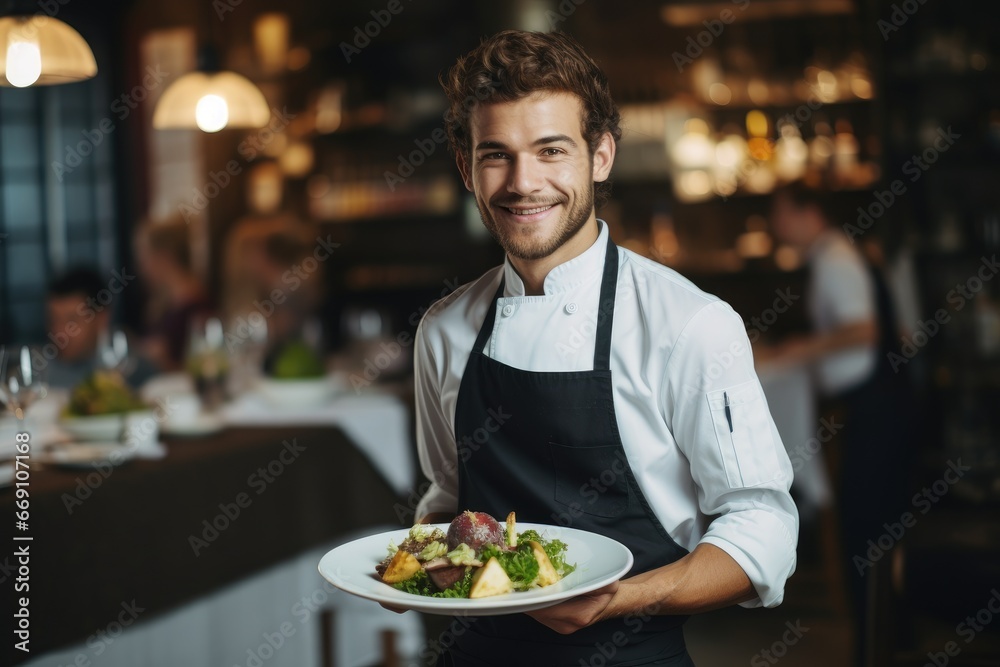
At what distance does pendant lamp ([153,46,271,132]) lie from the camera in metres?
3.66

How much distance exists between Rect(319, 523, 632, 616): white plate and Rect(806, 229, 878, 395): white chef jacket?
3.16 metres

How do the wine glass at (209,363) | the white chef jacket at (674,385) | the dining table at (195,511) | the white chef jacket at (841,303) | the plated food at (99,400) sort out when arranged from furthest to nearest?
the white chef jacket at (841,303) → the wine glass at (209,363) → the plated food at (99,400) → the dining table at (195,511) → the white chef jacket at (674,385)

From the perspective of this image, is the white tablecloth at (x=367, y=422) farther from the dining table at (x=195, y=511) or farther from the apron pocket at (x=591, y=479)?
the apron pocket at (x=591, y=479)

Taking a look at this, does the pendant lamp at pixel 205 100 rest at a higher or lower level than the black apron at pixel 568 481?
higher

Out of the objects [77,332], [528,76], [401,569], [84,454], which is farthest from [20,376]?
[77,332]

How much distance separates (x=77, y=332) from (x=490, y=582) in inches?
110

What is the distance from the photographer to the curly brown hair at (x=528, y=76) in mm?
1341

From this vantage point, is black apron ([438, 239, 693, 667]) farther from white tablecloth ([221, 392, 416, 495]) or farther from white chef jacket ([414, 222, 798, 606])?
white tablecloth ([221, 392, 416, 495])

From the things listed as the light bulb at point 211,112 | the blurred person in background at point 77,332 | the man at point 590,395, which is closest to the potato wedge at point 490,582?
the man at point 590,395

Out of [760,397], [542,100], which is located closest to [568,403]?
[760,397]

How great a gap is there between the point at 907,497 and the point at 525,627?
2.97 metres

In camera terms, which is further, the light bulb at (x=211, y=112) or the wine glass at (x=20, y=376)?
the light bulb at (x=211, y=112)

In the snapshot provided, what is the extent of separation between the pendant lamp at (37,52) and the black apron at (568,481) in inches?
60.8

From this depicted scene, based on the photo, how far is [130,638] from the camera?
7.29 feet
